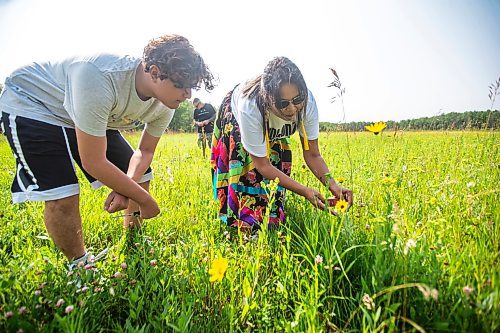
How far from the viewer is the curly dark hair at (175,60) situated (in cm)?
171

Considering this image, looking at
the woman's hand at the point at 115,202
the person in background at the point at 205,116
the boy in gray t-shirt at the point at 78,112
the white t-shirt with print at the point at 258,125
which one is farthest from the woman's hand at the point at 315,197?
the person in background at the point at 205,116

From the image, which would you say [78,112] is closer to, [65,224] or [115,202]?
[115,202]

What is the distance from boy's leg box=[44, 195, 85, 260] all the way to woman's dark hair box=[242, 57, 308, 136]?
1286 mm

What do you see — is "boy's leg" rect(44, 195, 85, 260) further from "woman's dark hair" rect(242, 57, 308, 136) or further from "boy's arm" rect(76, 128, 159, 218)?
"woman's dark hair" rect(242, 57, 308, 136)

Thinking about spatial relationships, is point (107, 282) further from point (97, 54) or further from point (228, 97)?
point (228, 97)

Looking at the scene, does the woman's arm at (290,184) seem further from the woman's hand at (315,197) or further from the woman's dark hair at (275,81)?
the woman's dark hair at (275,81)

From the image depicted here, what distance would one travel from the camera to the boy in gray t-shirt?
166cm

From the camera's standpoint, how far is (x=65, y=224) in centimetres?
188

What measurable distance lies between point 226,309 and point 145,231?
1.23m

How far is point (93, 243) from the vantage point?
7.89ft

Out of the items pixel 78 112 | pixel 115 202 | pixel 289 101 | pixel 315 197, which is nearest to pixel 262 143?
pixel 289 101

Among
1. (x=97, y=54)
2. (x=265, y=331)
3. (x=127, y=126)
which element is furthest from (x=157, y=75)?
(x=265, y=331)

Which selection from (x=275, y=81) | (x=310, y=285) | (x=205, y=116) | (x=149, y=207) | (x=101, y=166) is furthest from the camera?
(x=205, y=116)

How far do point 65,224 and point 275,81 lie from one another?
1.48 metres
